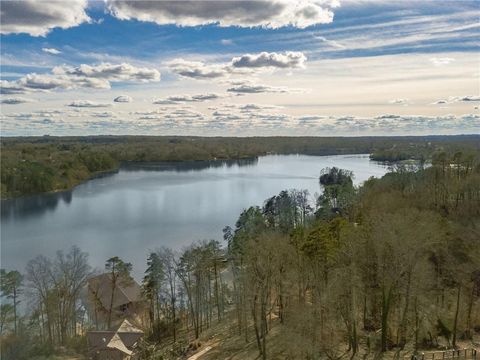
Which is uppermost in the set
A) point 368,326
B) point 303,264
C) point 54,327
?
point 303,264

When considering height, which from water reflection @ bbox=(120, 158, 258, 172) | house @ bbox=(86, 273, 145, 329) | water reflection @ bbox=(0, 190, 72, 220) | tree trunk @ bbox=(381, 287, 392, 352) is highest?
tree trunk @ bbox=(381, 287, 392, 352)

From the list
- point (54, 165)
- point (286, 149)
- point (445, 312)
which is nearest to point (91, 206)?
point (54, 165)

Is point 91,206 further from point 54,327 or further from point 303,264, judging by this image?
point 303,264

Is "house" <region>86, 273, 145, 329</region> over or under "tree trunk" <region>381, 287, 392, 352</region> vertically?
under

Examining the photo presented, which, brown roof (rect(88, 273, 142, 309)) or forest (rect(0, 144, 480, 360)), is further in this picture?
brown roof (rect(88, 273, 142, 309))

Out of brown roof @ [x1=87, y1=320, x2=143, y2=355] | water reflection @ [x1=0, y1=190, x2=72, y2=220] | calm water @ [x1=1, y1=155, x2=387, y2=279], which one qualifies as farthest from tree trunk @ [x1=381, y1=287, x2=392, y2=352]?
water reflection @ [x1=0, y1=190, x2=72, y2=220]

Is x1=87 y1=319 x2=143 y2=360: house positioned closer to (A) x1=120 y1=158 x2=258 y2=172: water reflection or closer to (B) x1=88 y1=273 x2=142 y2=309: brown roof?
(B) x1=88 y1=273 x2=142 y2=309: brown roof
